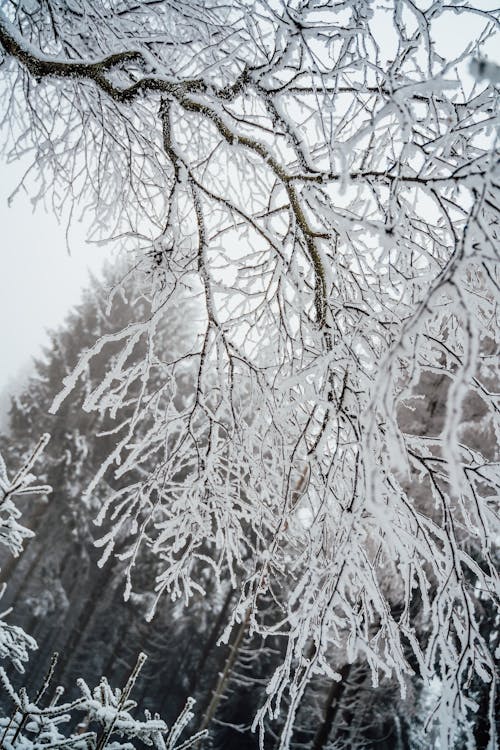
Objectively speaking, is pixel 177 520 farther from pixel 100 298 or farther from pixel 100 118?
pixel 100 298

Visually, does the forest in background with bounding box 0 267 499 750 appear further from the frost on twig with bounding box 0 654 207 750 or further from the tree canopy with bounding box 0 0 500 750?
the tree canopy with bounding box 0 0 500 750

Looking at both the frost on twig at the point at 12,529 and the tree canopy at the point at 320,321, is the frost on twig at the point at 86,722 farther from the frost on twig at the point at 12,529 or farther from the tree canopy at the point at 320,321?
the tree canopy at the point at 320,321

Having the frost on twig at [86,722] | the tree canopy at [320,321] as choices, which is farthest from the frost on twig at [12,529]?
the tree canopy at [320,321]

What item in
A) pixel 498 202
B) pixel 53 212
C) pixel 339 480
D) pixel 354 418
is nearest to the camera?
pixel 498 202

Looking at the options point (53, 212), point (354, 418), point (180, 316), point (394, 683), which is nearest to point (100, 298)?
point (180, 316)

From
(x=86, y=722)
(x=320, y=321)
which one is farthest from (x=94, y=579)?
(x=320, y=321)

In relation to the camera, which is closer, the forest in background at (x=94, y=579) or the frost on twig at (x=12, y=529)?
the frost on twig at (x=12, y=529)

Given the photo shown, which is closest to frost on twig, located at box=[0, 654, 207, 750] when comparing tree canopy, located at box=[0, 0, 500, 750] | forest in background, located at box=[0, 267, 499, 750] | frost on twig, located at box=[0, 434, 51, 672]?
frost on twig, located at box=[0, 434, 51, 672]

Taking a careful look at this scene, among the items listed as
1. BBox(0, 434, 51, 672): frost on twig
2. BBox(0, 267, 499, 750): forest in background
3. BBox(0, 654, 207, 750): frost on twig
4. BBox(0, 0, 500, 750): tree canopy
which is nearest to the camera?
BBox(0, 0, 500, 750): tree canopy

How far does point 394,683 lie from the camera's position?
26.1 feet

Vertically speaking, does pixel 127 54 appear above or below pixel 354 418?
above

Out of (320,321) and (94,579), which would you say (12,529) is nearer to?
(320,321)

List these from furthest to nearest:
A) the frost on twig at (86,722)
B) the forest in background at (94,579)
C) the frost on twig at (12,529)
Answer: the forest in background at (94,579) → the frost on twig at (12,529) → the frost on twig at (86,722)

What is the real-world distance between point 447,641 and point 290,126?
2182 millimetres
